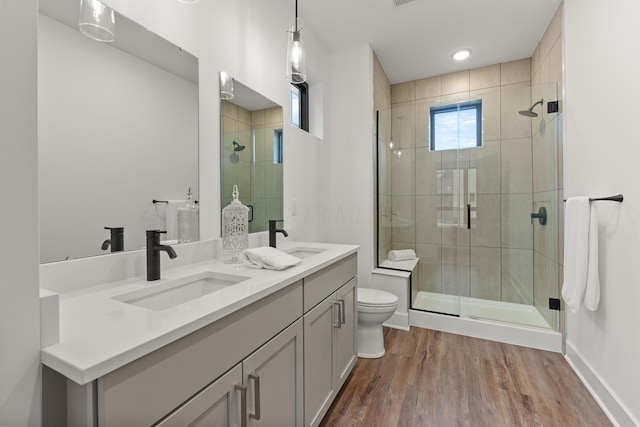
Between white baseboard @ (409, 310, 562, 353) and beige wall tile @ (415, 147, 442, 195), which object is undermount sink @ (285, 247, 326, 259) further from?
beige wall tile @ (415, 147, 442, 195)

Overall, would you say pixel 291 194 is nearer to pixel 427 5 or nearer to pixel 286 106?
pixel 286 106

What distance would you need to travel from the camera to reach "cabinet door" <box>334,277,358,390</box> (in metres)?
1.66

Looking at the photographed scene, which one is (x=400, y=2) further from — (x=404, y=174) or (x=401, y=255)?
(x=401, y=255)

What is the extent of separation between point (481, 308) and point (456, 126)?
1770mm

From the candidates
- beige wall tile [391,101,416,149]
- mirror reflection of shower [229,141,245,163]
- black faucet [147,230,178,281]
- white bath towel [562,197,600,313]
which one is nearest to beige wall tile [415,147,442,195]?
beige wall tile [391,101,416,149]

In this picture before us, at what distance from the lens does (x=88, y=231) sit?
3.41 feet

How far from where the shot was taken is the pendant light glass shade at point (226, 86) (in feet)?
5.24

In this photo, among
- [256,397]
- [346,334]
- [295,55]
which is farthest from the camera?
[346,334]

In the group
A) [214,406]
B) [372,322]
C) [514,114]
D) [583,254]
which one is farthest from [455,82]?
[214,406]

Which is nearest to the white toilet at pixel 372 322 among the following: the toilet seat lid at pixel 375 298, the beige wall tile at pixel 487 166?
the toilet seat lid at pixel 375 298

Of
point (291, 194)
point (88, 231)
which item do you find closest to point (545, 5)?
point (291, 194)

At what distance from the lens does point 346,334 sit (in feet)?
5.85

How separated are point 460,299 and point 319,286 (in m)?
2.01

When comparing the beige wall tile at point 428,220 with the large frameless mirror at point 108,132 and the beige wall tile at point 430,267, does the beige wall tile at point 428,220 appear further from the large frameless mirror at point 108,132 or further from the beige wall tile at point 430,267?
the large frameless mirror at point 108,132
